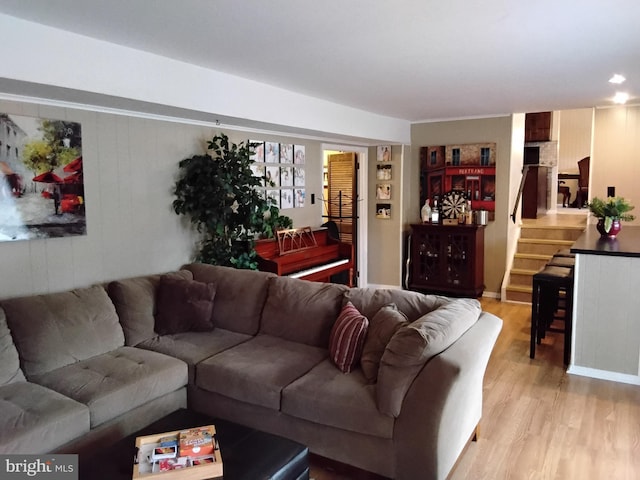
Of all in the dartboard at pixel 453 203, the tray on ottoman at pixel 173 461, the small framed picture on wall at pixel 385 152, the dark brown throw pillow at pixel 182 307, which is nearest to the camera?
the tray on ottoman at pixel 173 461

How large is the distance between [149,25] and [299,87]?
5.62ft

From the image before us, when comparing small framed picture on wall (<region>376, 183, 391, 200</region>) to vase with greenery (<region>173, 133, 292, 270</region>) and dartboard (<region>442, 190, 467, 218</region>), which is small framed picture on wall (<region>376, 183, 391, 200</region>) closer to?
dartboard (<region>442, 190, 467, 218</region>)

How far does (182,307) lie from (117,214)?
0.88 meters

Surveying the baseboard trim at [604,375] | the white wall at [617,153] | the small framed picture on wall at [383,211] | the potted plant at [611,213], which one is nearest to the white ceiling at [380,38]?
the potted plant at [611,213]

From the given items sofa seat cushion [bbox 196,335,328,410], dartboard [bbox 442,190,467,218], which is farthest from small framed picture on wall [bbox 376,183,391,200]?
sofa seat cushion [bbox 196,335,328,410]

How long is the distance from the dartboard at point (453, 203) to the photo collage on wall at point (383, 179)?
74 centimetres

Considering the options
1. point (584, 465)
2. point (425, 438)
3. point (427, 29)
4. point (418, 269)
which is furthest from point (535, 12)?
point (418, 269)

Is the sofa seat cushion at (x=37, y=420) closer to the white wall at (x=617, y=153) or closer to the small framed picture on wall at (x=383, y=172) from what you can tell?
the small framed picture on wall at (x=383, y=172)

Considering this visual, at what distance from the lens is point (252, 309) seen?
3541mm

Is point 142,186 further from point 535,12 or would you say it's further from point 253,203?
point 535,12

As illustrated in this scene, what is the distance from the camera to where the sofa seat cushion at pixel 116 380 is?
8.30ft

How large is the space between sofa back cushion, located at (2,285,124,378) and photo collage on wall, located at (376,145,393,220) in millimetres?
4155

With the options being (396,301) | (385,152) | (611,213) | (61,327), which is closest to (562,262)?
(611,213)

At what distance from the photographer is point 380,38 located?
2.75 meters
